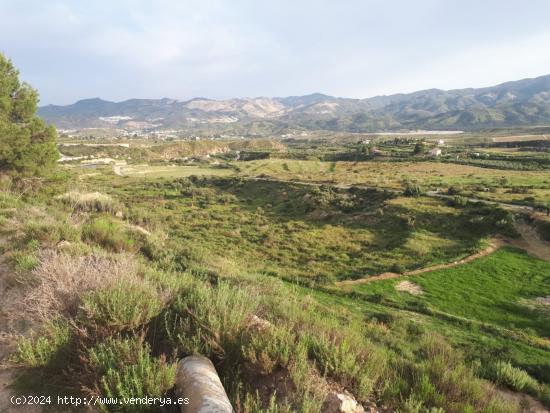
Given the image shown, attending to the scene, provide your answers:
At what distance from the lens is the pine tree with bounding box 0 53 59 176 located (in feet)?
78.2

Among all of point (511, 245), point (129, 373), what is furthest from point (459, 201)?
point (129, 373)

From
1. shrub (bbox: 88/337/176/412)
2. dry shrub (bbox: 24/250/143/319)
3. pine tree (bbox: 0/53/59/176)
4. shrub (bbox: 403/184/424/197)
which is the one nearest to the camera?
shrub (bbox: 88/337/176/412)

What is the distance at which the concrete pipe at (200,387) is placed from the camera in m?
3.94

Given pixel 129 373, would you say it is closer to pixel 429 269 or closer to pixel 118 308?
pixel 118 308

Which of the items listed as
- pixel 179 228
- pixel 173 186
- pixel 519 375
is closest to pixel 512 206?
pixel 519 375

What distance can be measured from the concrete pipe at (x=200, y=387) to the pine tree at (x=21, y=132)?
2628cm

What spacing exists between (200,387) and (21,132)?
91.1 ft

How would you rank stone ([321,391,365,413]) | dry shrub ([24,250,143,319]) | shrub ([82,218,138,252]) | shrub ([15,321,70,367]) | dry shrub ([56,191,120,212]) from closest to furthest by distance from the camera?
1. stone ([321,391,365,413])
2. shrub ([15,321,70,367])
3. dry shrub ([24,250,143,319])
4. shrub ([82,218,138,252])
5. dry shrub ([56,191,120,212])

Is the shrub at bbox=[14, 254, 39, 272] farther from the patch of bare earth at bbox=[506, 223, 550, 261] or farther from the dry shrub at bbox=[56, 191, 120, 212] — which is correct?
the patch of bare earth at bbox=[506, 223, 550, 261]

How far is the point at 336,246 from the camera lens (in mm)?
34750

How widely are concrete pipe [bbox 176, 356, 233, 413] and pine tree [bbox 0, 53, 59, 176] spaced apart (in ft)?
86.2

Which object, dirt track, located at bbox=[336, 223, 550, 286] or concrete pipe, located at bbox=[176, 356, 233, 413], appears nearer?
concrete pipe, located at bbox=[176, 356, 233, 413]

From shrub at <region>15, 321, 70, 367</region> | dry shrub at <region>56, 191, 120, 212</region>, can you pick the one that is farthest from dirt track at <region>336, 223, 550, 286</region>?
shrub at <region>15, 321, 70, 367</region>

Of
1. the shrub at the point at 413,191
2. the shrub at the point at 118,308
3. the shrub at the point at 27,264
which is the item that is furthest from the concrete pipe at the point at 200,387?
the shrub at the point at 413,191
